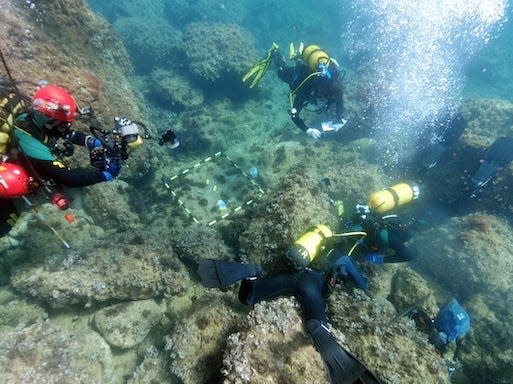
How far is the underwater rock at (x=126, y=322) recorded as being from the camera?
15.6ft

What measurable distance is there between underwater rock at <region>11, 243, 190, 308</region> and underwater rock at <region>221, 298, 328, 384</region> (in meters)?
1.77

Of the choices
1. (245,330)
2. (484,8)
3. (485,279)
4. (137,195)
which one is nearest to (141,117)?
(137,195)

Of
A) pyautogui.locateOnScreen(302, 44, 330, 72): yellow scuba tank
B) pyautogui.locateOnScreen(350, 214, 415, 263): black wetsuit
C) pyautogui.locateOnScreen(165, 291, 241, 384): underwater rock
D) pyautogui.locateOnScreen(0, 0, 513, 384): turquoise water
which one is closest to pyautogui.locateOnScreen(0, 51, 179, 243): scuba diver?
pyautogui.locateOnScreen(0, 0, 513, 384): turquoise water

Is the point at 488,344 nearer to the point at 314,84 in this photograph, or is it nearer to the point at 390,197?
the point at 390,197

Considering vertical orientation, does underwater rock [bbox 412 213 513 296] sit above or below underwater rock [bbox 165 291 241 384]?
above

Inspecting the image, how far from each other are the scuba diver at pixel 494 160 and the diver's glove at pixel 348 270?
4732 millimetres

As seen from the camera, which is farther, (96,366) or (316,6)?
(316,6)

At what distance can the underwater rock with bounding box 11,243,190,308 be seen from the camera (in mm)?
4766

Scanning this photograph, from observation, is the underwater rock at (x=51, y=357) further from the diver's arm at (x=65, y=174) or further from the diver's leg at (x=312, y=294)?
the diver's leg at (x=312, y=294)

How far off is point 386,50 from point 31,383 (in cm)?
2103

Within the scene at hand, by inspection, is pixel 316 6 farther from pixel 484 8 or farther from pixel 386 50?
pixel 484 8

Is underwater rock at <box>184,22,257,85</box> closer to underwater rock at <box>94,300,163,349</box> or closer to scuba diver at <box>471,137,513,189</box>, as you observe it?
scuba diver at <box>471,137,513,189</box>

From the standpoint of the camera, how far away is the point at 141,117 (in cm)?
838

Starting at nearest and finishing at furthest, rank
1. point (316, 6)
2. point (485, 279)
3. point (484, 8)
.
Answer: point (485, 279), point (316, 6), point (484, 8)
